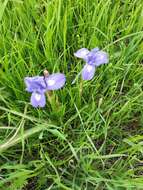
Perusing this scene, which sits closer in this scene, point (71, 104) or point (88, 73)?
point (88, 73)

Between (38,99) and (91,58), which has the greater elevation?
(91,58)

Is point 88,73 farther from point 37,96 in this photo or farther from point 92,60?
point 37,96

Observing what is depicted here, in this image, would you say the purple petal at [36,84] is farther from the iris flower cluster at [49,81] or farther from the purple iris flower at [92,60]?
the purple iris flower at [92,60]

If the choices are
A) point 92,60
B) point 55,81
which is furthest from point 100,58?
point 55,81

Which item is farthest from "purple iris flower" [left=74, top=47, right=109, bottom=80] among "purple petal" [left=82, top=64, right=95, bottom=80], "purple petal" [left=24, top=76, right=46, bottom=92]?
"purple petal" [left=24, top=76, right=46, bottom=92]

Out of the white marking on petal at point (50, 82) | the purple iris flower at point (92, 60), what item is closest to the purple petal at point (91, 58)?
the purple iris flower at point (92, 60)

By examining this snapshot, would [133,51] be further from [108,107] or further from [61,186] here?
[61,186]
